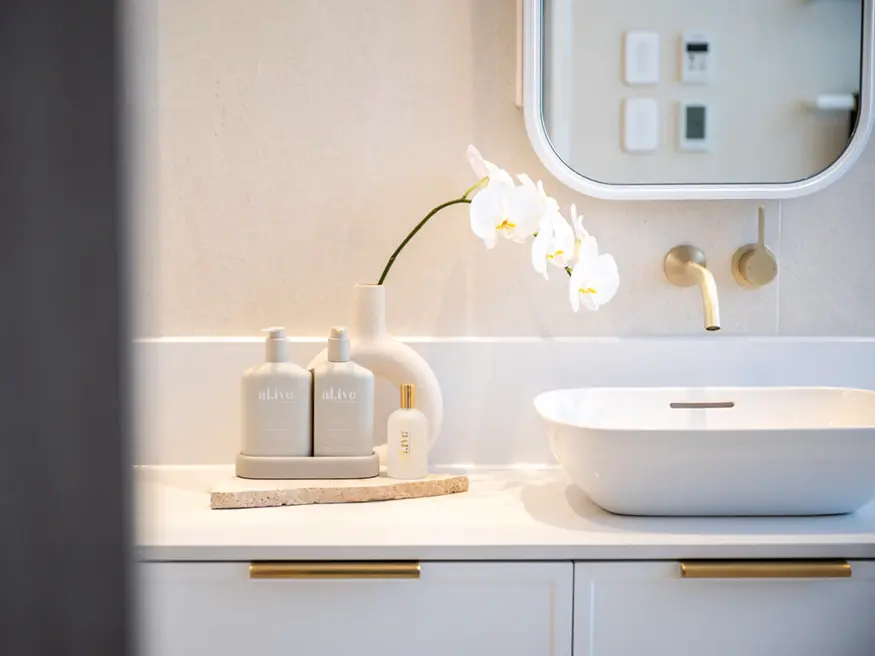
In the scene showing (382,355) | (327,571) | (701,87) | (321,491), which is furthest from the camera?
(701,87)

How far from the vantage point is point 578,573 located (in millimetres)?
1172

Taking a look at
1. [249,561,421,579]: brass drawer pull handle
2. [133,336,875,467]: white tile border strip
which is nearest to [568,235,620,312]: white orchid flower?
[133,336,875,467]: white tile border strip

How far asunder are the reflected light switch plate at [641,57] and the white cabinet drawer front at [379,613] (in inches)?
33.0

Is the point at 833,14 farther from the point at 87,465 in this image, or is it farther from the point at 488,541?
the point at 87,465

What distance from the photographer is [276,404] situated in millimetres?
1393

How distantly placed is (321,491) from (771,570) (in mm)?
620

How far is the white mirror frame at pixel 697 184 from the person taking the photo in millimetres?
1547

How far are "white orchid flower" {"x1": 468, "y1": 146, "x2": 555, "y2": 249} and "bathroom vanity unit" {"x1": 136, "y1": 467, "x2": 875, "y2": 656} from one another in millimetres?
469

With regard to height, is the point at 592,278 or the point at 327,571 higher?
the point at 592,278

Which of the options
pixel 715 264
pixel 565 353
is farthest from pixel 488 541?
pixel 715 264

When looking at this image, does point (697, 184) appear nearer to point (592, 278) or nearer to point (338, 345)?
point (592, 278)

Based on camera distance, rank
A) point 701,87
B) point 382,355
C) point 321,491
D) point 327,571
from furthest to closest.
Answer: point 701,87 → point 382,355 → point 321,491 → point 327,571

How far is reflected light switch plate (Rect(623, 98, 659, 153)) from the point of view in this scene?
156cm

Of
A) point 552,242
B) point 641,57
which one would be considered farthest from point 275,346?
point 641,57
